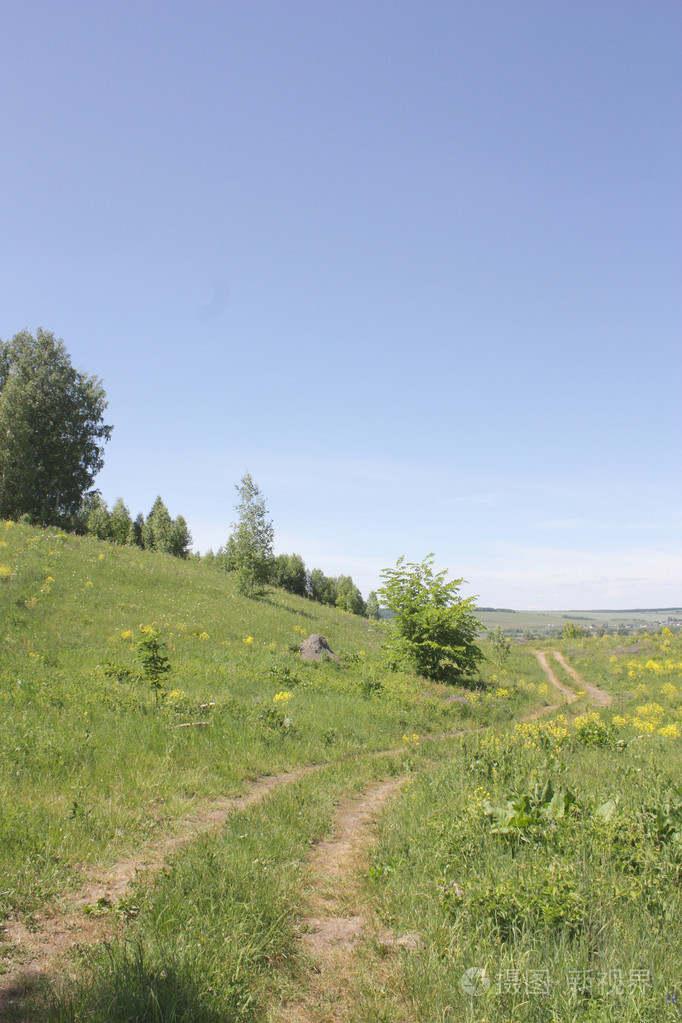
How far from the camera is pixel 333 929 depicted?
184 inches

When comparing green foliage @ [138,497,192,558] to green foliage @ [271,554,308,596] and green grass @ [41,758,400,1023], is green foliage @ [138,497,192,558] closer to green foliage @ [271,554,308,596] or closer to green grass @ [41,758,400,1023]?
green foliage @ [271,554,308,596]

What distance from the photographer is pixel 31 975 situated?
3703mm

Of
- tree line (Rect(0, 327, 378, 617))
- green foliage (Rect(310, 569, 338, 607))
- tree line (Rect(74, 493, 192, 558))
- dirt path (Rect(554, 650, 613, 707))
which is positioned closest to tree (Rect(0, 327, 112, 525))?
tree line (Rect(0, 327, 378, 617))

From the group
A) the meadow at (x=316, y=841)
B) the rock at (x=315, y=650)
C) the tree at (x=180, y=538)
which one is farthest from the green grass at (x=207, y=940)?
the tree at (x=180, y=538)

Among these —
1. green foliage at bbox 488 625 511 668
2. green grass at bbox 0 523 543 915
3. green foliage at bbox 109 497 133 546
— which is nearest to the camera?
green grass at bbox 0 523 543 915

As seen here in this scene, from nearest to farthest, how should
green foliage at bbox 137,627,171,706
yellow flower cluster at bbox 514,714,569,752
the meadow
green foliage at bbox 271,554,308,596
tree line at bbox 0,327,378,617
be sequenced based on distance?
the meadow → yellow flower cluster at bbox 514,714,569,752 → green foliage at bbox 137,627,171,706 → tree line at bbox 0,327,378,617 → green foliage at bbox 271,554,308,596

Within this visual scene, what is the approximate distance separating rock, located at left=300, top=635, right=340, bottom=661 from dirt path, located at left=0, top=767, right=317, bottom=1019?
13.8m

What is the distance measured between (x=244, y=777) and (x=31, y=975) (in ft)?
17.6

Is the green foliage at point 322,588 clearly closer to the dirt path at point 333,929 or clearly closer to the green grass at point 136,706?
the green grass at point 136,706

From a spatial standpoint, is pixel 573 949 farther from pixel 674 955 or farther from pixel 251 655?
pixel 251 655

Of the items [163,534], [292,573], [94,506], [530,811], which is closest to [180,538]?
[163,534]

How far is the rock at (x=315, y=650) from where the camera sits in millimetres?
20078

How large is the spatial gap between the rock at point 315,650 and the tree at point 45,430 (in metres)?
34.8

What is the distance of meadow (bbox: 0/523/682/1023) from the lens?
358 centimetres
